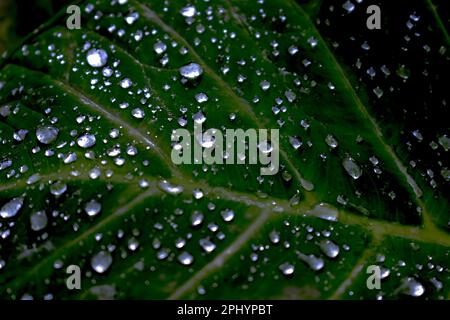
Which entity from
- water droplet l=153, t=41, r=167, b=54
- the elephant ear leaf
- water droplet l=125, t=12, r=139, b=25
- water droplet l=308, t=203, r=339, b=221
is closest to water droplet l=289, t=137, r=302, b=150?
the elephant ear leaf

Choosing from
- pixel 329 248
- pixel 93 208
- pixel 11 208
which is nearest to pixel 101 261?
pixel 93 208

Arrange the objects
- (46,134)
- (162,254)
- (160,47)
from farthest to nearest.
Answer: (160,47)
(46,134)
(162,254)

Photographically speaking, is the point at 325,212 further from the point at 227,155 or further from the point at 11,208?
the point at 11,208

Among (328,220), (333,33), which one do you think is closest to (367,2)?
(333,33)

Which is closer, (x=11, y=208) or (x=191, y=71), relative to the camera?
(x=11, y=208)

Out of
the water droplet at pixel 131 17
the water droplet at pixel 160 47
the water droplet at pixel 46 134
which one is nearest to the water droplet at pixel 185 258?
the water droplet at pixel 46 134

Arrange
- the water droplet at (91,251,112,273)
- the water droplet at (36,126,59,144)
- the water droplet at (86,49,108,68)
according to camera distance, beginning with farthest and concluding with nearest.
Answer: the water droplet at (86,49,108,68) < the water droplet at (36,126,59,144) < the water droplet at (91,251,112,273)

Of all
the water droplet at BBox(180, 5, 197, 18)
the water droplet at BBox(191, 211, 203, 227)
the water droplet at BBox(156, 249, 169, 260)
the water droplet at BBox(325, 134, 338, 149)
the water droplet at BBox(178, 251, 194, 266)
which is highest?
the water droplet at BBox(180, 5, 197, 18)

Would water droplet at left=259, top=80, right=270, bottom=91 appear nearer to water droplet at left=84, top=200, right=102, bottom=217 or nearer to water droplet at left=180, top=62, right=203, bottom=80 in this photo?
water droplet at left=180, top=62, right=203, bottom=80
